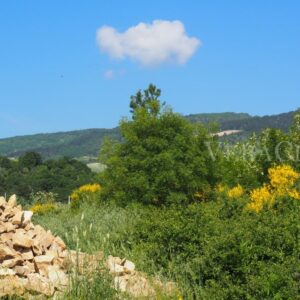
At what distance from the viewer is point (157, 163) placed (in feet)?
59.9

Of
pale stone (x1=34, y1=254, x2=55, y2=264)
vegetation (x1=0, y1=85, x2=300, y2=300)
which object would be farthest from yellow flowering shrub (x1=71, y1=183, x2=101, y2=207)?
pale stone (x1=34, y1=254, x2=55, y2=264)

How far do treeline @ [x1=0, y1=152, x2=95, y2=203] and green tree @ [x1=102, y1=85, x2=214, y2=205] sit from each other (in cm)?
1716

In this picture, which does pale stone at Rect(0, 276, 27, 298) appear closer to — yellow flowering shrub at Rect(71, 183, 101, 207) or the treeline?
yellow flowering shrub at Rect(71, 183, 101, 207)

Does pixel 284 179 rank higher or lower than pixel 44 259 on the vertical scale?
higher

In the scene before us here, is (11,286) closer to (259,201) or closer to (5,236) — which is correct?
(5,236)

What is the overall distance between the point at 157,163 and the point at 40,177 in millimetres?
25669

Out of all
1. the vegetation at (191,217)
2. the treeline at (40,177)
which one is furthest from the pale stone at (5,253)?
the treeline at (40,177)

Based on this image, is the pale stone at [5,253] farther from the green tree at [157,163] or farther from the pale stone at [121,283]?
the green tree at [157,163]

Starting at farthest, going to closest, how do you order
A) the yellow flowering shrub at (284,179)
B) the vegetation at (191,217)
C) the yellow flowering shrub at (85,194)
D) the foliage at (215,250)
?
the yellow flowering shrub at (85,194) < the yellow flowering shrub at (284,179) < the vegetation at (191,217) < the foliage at (215,250)

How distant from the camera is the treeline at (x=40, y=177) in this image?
40.0 metres

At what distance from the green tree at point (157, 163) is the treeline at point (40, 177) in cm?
1716

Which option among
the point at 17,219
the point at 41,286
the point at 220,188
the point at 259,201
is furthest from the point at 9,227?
→ the point at 220,188

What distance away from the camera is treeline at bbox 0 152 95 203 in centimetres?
4000

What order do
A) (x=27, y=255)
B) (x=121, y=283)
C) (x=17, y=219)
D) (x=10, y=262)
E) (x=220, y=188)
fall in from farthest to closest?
1. (x=220, y=188)
2. (x=17, y=219)
3. (x=27, y=255)
4. (x=10, y=262)
5. (x=121, y=283)
